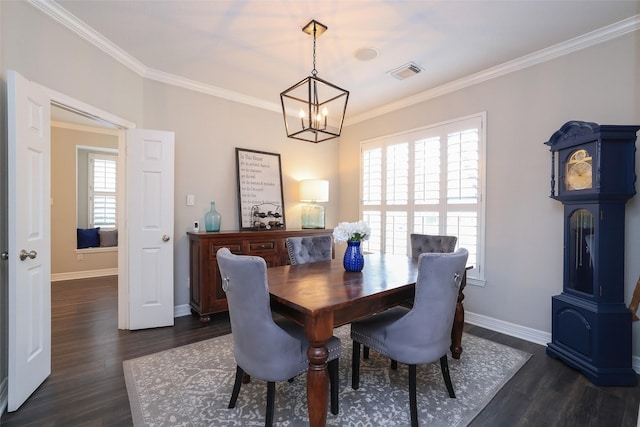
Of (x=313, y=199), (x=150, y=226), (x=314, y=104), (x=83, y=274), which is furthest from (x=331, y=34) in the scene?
(x=83, y=274)

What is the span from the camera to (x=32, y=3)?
2.14m

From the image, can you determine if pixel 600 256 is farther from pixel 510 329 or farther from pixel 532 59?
pixel 532 59

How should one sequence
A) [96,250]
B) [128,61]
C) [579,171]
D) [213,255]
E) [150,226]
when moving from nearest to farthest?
[579,171] → [128,61] → [150,226] → [213,255] → [96,250]

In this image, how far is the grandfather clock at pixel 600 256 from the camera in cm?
220

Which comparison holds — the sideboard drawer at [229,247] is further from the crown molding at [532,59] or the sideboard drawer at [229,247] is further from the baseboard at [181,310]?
the crown molding at [532,59]

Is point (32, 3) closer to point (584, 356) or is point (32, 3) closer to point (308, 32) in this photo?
point (308, 32)

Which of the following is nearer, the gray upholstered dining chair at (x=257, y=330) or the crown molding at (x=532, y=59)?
the gray upholstered dining chair at (x=257, y=330)

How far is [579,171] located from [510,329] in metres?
1.68

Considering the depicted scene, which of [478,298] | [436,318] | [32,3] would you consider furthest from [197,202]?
[478,298]

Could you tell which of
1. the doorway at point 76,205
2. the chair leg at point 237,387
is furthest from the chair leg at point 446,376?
the doorway at point 76,205

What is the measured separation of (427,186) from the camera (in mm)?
3814

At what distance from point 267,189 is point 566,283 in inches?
134

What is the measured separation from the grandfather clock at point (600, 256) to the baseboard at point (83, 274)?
7.00 meters

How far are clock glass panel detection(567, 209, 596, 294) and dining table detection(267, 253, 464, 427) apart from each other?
38.4 inches
